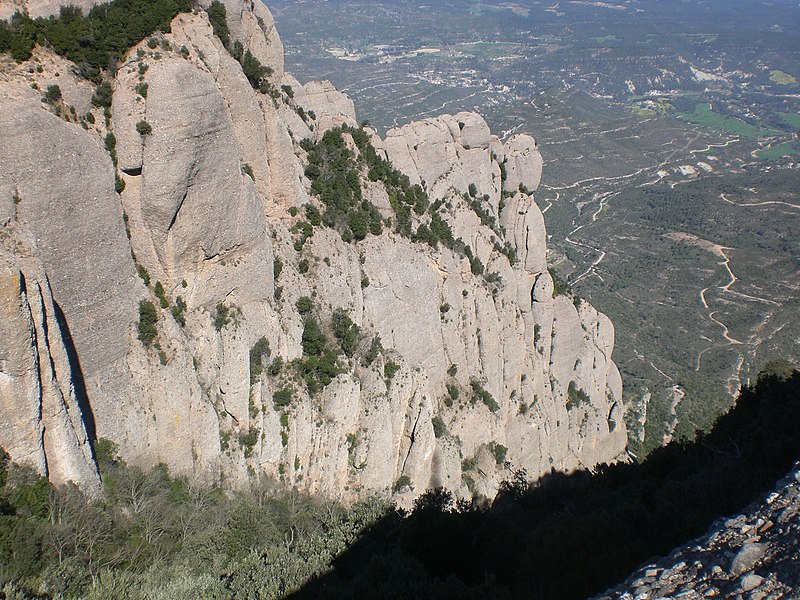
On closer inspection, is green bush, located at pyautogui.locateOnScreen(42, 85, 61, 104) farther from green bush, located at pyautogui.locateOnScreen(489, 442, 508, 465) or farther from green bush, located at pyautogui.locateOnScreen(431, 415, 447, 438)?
green bush, located at pyautogui.locateOnScreen(489, 442, 508, 465)

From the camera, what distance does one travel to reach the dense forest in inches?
679

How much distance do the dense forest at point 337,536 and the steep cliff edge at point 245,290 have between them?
147cm

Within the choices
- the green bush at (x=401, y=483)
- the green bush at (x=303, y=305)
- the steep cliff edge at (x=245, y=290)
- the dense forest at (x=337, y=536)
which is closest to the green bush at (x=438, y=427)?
the steep cliff edge at (x=245, y=290)

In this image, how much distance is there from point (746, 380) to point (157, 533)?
2966 inches

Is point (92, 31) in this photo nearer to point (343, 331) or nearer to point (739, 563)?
point (343, 331)

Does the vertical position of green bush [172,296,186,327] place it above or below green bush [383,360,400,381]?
above

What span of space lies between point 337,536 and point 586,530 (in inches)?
342

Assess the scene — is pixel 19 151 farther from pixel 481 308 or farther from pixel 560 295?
pixel 560 295

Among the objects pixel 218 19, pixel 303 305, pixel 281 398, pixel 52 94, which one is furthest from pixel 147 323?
pixel 218 19

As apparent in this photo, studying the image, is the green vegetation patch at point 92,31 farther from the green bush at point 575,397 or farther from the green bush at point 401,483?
the green bush at point 575,397

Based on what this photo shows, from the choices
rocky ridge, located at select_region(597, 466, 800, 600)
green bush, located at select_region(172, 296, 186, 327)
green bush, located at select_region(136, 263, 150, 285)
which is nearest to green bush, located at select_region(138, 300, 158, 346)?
green bush, located at select_region(136, 263, 150, 285)

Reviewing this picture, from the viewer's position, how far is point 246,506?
23.1 meters

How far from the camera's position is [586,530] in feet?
63.8

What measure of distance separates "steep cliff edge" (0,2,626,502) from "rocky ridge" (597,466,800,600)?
17.4 meters
